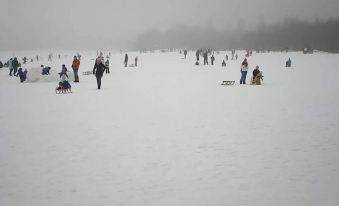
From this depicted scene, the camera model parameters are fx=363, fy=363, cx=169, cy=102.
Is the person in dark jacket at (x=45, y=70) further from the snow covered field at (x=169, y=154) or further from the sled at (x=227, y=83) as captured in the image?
the sled at (x=227, y=83)

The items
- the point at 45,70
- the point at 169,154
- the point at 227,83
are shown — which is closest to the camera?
the point at 169,154

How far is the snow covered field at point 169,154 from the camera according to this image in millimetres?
5703

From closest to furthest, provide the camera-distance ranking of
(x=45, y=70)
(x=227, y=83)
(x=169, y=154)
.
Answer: (x=169, y=154)
(x=227, y=83)
(x=45, y=70)

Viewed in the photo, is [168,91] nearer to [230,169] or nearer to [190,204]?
[230,169]

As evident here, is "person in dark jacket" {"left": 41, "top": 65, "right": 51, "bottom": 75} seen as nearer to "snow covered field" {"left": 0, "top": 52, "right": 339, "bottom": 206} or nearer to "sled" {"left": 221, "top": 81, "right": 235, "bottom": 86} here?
"snow covered field" {"left": 0, "top": 52, "right": 339, "bottom": 206}

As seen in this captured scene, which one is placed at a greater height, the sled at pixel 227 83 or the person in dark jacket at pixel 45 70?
the person in dark jacket at pixel 45 70

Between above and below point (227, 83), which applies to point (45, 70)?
above

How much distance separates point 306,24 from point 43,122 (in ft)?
610

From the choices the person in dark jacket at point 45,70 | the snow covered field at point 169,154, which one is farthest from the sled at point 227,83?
the person in dark jacket at point 45,70

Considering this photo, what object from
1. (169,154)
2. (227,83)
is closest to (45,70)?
(227,83)

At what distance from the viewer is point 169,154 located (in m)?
7.78

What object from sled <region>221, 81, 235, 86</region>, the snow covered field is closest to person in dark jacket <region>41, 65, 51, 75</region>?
the snow covered field

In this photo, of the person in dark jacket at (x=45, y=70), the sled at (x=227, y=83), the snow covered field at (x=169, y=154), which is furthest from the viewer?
the person in dark jacket at (x=45, y=70)

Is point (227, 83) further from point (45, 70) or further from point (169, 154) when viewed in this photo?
point (169, 154)
